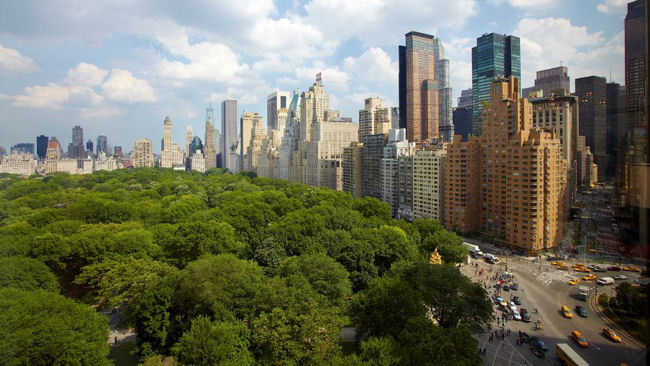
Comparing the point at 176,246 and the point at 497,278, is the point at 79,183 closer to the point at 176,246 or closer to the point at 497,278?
the point at 176,246

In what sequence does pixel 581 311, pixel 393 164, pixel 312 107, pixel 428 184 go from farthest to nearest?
pixel 312 107 → pixel 393 164 → pixel 428 184 → pixel 581 311

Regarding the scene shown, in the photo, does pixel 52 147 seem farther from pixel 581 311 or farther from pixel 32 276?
pixel 581 311

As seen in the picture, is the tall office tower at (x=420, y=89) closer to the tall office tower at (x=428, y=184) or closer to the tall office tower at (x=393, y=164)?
the tall office tower at (x=393, y=164)

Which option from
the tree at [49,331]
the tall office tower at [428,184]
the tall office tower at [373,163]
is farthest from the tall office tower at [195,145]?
the tree at [49,331]

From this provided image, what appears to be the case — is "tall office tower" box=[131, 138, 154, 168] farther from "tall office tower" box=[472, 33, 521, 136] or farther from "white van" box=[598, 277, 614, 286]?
"white van" box=[598, 277, 614, 286]

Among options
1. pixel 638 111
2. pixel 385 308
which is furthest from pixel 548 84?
pixel 638 111

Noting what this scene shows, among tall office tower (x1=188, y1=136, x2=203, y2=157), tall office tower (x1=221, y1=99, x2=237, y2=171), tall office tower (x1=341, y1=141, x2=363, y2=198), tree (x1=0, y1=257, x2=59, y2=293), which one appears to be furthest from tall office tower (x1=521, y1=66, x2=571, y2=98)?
tall office tower (x1=188, y1=136, x2=203, y2=157)
